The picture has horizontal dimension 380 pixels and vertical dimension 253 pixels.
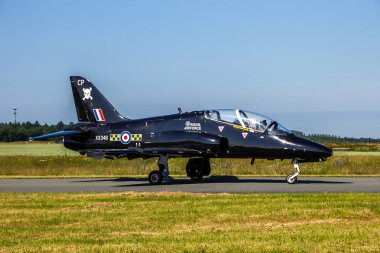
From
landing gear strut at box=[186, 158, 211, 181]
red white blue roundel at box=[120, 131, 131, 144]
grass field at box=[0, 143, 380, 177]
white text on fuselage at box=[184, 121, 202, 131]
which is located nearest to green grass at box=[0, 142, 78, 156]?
grass field at box=[0, 143, 380, 177]

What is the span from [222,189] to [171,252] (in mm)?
12685

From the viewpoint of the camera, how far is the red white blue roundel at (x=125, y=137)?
94.9 ft

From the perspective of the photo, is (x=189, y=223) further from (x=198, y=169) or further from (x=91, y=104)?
(x=91, y=104)

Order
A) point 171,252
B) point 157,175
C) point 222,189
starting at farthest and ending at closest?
point 157,175
point 222,189
point 171,252

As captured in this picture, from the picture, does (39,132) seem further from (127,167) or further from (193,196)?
(193,196)

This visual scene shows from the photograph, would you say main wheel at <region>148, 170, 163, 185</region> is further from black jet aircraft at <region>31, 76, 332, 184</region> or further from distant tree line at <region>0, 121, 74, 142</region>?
distant tree line at <region>0, 121, 74, 142</region>

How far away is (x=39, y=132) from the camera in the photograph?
13900 cm

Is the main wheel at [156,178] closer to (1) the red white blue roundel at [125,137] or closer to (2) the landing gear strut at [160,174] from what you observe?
(2) the landing gear strut at [160,174]

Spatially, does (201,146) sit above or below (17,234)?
above

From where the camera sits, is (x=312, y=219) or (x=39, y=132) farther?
(x=39, y=132)

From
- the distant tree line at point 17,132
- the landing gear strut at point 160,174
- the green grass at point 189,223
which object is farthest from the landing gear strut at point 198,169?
the distant tree line at point 17,132

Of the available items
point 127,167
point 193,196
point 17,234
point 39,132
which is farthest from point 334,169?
point 39,132

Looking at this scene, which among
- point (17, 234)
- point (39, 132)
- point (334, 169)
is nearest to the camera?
point (17, 234)

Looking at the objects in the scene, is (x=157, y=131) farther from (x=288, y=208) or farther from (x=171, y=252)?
(x=171, y=252)
